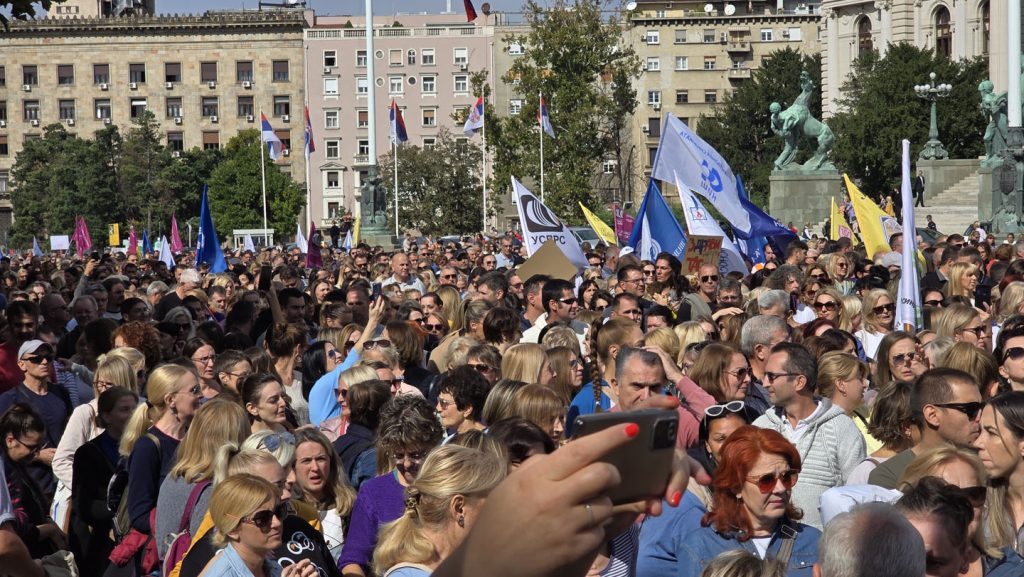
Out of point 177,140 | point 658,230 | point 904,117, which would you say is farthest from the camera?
point 177,140

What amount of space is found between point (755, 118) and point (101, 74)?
3922 cm

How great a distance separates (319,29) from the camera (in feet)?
295

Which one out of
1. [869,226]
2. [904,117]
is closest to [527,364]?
[869,226]

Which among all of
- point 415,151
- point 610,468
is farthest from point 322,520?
point 415,151

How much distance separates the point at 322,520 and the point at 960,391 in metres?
2.55

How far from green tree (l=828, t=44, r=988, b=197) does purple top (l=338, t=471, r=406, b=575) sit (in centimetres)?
5658

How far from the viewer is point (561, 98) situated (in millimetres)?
53125

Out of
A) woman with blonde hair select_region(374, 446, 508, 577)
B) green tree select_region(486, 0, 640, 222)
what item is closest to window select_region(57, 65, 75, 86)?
green tree select_region(486, 0, 640, 222)

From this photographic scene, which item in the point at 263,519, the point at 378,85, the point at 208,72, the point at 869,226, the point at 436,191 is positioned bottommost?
the point at 263,519

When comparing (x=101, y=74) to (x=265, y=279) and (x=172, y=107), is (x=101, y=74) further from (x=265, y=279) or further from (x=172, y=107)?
(x=265, y=279)

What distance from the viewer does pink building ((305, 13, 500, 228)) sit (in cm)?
8981

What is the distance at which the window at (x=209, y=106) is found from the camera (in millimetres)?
89875

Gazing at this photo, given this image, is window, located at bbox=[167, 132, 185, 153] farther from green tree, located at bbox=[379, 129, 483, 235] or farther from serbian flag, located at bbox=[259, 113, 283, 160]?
serbian flag, located at bbox=[259, 113, 283, 160]

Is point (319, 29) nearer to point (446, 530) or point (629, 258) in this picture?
point (629, 258)
